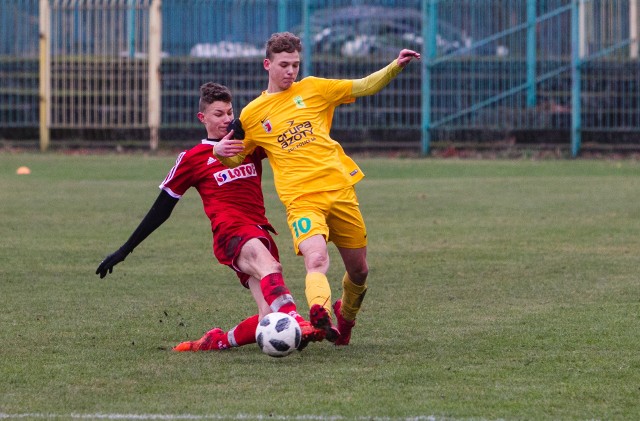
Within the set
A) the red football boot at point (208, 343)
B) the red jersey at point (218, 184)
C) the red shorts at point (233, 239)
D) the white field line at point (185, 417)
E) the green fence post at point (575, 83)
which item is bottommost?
the white field line at point (185, 417)

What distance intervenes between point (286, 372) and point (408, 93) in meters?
18.2

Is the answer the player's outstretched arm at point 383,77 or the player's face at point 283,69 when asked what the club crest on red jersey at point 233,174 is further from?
the player's outstretched arm at point 383,77

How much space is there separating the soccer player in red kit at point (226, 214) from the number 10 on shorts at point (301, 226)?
23cm

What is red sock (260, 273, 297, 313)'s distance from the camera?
6.49 m

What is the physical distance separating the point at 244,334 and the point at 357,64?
57.6 ft

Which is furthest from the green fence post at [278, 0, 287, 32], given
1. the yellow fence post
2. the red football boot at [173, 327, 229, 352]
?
the red football boot at [173, 327, 229, 352]

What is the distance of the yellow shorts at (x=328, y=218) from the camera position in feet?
21.6

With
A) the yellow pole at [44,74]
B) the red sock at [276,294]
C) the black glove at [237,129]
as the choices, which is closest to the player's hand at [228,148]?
the black glove at [237,129]

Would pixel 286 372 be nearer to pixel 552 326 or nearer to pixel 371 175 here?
pixel 552 326

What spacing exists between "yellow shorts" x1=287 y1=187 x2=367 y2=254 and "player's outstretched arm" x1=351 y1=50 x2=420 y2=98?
59 cm

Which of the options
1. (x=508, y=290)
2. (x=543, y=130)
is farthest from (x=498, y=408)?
(x=543, y=130)

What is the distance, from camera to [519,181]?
59.3ft

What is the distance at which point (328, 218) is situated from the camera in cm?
680

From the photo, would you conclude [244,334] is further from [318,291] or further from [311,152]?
[311,152]
